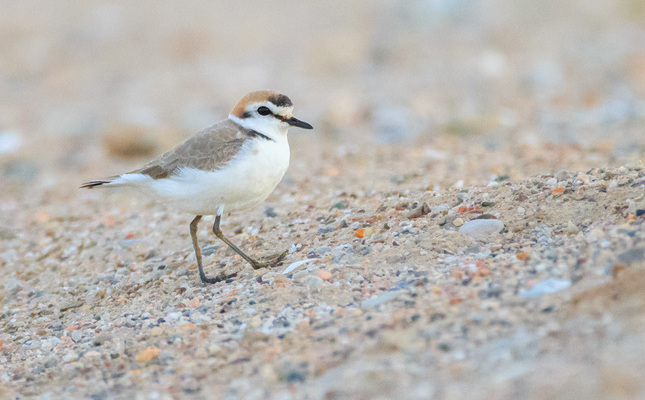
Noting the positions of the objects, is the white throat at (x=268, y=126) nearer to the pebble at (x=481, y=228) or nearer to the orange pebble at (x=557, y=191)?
the pebble at (x=481, y=228)

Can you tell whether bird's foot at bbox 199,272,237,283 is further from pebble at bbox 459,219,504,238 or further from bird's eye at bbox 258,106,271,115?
pebble at bbox 459,219,504,238

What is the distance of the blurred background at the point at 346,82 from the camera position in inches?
346

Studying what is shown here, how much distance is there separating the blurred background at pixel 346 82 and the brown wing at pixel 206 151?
2.33 meters

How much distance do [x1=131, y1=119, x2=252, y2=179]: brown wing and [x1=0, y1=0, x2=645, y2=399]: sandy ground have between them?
30.5 inches

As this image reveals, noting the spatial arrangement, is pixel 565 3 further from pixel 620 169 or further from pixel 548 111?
pixel 620 169

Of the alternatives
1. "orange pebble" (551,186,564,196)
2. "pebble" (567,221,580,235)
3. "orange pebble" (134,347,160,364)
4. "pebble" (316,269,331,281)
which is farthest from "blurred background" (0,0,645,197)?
"orange pebble" (134,347,160,364)

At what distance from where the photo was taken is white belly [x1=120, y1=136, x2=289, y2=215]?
4.95 metres

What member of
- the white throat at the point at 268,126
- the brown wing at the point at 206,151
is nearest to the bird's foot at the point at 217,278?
the brown wing at the point at 206,151

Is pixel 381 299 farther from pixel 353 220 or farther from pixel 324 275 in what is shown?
pixel 353 220

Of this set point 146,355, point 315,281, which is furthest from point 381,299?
point 146,355

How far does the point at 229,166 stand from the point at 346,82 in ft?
23.2

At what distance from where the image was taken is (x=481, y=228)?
4.80 m

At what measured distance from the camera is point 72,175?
30.4 feet

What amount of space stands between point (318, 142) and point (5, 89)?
6.35 m
